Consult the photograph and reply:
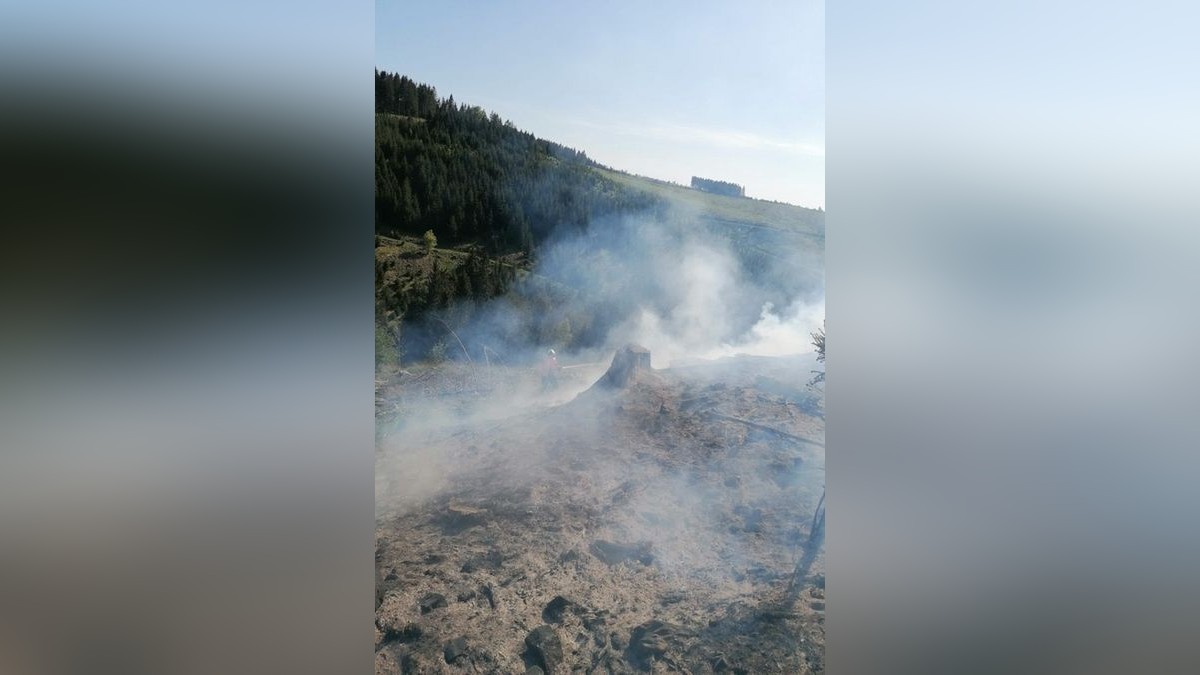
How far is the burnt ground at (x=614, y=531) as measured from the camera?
2348mm

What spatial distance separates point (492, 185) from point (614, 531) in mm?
1581

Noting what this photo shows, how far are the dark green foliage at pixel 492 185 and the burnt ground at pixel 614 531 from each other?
75 centimetres

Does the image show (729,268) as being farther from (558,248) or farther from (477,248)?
(477,248)

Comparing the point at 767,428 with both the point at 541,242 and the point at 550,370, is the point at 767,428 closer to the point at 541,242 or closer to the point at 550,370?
the point at 550,370

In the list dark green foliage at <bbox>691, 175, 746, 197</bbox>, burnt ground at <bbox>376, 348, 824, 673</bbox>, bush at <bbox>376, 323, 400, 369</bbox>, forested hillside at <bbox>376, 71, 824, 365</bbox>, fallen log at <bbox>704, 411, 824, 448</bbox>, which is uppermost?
dark green foliage at <bbox>691, 175, 746, 197</bbox>

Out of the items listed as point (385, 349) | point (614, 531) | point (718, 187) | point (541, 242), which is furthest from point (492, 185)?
point (614, 531)

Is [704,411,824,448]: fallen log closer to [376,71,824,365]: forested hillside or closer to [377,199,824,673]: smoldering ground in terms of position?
[377,199,824,673]: smoldering ground

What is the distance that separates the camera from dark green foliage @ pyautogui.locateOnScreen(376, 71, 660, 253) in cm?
246

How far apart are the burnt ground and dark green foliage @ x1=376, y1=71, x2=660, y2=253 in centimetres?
75

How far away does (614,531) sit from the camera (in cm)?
254

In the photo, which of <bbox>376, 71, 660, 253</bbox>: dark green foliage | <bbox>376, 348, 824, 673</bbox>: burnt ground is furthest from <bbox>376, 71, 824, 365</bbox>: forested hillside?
<bbox>376, 348, 824, 673</bbox>: burnt ground

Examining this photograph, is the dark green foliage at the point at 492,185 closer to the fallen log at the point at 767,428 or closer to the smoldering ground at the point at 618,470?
the smoldering ground at the point at 618,470

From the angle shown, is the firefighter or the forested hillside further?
the firefighter

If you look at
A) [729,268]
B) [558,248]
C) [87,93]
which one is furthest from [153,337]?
[729,268]
